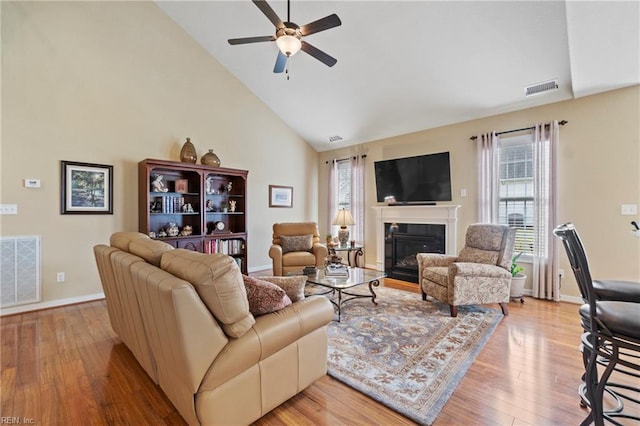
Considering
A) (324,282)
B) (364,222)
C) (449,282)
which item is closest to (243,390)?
(324,282)

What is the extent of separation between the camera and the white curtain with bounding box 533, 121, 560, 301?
3.75 metres

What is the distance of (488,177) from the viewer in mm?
4289

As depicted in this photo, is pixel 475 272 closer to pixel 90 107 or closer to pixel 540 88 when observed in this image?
pixel 540 88

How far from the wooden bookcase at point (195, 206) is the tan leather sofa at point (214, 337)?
270 centimetres

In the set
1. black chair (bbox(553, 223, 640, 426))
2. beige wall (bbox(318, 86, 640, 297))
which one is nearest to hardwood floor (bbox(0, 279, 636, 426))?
black chair (bbox(553, 223, 640, 426))

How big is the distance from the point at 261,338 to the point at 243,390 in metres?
0.28

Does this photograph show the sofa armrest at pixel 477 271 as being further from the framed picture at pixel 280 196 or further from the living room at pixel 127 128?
the framed picture at pixel 280 196

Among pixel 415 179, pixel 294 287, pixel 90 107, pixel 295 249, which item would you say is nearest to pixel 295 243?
pixel 295 249

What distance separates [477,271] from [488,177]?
1832 mm

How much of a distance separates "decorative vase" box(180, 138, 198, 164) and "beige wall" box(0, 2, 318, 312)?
9.5 inches

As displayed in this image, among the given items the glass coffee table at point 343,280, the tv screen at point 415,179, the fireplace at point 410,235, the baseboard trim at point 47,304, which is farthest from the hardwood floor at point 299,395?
the tv screen at point 415,179

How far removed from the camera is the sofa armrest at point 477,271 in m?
3.11

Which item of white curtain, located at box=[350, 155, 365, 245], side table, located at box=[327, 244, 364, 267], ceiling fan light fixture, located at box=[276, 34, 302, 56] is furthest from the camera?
white curtain, located at box=[350, 155, 365, 245]

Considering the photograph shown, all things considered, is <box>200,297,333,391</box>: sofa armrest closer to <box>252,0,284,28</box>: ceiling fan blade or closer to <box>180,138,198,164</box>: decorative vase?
Answer: <box>252,0,284,28</box>: ceiling fan blade
